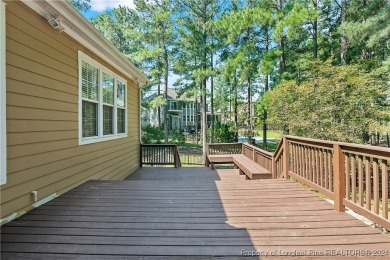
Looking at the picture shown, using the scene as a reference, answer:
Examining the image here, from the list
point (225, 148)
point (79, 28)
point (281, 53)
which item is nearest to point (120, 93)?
point (79, 28)

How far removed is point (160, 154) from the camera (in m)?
8.16

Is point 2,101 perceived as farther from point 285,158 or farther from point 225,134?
point 225,134

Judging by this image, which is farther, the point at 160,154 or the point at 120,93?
the point at 160,154

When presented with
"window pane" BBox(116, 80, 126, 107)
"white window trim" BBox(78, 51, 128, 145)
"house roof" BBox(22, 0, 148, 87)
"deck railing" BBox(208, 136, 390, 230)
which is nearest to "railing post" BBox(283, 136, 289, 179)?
"deck railing" BBox(208, 136, 390, 230)

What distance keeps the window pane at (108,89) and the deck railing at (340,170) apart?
12.4ft

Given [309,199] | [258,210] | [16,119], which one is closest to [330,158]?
[309,199]

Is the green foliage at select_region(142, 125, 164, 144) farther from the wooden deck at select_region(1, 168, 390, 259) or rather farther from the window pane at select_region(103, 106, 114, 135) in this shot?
the wooden deck at select_region(1, 168, 390, 259)

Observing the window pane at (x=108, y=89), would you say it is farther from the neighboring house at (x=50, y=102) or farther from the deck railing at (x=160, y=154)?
the deck railing at (x=160, y=154)

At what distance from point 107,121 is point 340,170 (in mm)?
4520

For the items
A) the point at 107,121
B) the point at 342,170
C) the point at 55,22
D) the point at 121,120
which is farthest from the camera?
the point at 121,120

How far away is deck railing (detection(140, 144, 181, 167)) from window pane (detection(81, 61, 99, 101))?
144 inches

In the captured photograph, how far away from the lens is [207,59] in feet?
47.6

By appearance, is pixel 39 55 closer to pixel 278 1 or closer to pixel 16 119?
pixel 16 119

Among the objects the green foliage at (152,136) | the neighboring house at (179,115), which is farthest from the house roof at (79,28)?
the neighboring house at (179,115)
